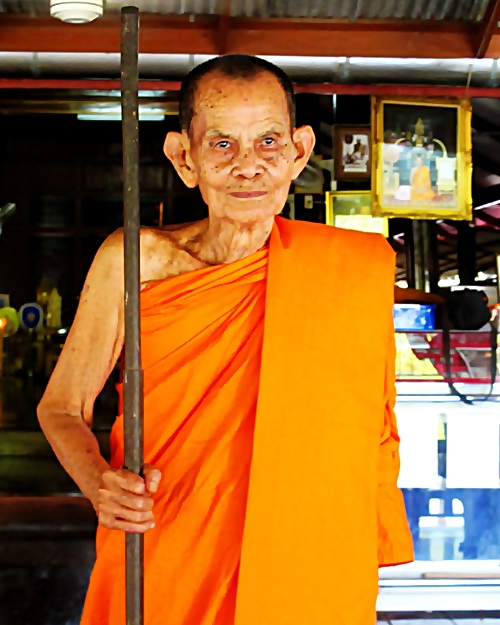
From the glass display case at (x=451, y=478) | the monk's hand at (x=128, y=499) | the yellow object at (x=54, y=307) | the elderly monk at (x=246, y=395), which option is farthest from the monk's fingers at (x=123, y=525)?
the yellow object at (x=54, y=307)

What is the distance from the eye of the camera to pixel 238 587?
1.40 m

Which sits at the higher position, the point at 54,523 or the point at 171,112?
the point at 171,112

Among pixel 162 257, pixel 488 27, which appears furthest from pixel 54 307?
pixel 162 257

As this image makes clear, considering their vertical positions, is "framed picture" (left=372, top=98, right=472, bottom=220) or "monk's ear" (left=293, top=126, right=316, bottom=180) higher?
"framed picture" (left=372, top=98, right=472, bottom=220)

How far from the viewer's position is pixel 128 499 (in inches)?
45.8

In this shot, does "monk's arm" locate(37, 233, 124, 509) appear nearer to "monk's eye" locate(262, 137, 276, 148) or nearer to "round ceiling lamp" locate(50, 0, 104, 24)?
"monk's eye" locate(262, 137, 276, 148)

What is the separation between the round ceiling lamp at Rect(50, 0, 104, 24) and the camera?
3344mm

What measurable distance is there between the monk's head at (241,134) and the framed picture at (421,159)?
2.98 meters

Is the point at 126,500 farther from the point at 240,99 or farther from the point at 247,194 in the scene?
the point at 240,99

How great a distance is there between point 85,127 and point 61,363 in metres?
5.07

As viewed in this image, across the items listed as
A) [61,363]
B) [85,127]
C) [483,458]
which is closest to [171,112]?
[85,127]

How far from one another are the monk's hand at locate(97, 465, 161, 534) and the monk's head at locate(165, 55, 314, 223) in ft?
1.72

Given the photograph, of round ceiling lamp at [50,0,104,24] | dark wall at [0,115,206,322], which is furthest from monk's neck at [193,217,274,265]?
dark wall at [0,115,206,322]

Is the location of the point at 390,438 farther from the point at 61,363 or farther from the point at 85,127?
the point at 85,127
